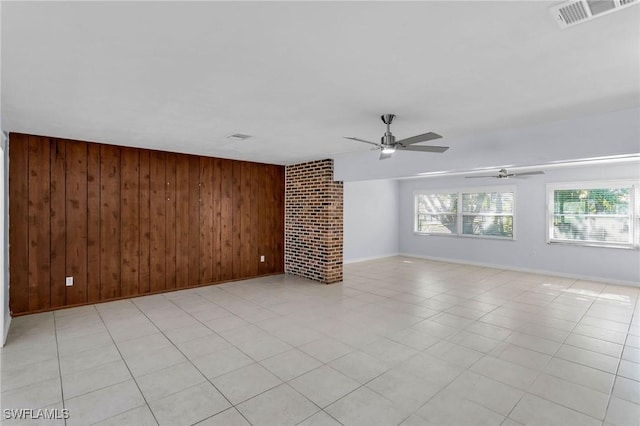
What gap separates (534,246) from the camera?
7238 millimetres

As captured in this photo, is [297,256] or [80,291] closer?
[80,291]

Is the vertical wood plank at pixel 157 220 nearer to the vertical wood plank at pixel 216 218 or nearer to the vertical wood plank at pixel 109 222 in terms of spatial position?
the vertical wood plank at pixel 109 222

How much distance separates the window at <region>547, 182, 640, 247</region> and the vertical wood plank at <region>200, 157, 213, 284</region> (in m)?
6.94

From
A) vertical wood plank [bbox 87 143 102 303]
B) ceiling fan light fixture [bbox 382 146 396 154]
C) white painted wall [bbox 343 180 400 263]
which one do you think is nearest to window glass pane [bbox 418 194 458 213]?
white painted wall [bbox 343 180 400 263]

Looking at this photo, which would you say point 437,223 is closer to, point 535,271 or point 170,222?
point 535,271

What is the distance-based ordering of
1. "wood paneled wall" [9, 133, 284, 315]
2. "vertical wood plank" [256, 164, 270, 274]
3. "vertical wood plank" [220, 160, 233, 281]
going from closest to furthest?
"wood paneled wall" [9, 133, 284, 315]
"vertical wood plank" [220, 160, 233, 281]
"vertical wood plank" [256, 164, 270, 274]

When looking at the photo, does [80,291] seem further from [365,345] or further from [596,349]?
[596,349]

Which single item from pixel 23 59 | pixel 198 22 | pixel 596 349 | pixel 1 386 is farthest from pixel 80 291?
pixel 596 349

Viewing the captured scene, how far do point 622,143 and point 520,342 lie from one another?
2.21 metres

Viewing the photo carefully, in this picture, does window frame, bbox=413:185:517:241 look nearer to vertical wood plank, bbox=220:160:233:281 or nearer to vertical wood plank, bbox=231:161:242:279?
vertical wood plank, bbox=231:161:242:279

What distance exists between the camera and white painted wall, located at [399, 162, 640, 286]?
6.18 meters

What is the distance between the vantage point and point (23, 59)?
2.08 metres

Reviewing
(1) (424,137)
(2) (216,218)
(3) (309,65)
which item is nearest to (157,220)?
(2) (216,218)

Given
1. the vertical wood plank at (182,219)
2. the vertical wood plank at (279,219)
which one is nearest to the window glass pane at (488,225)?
the vertical wood plank at (279,219)
